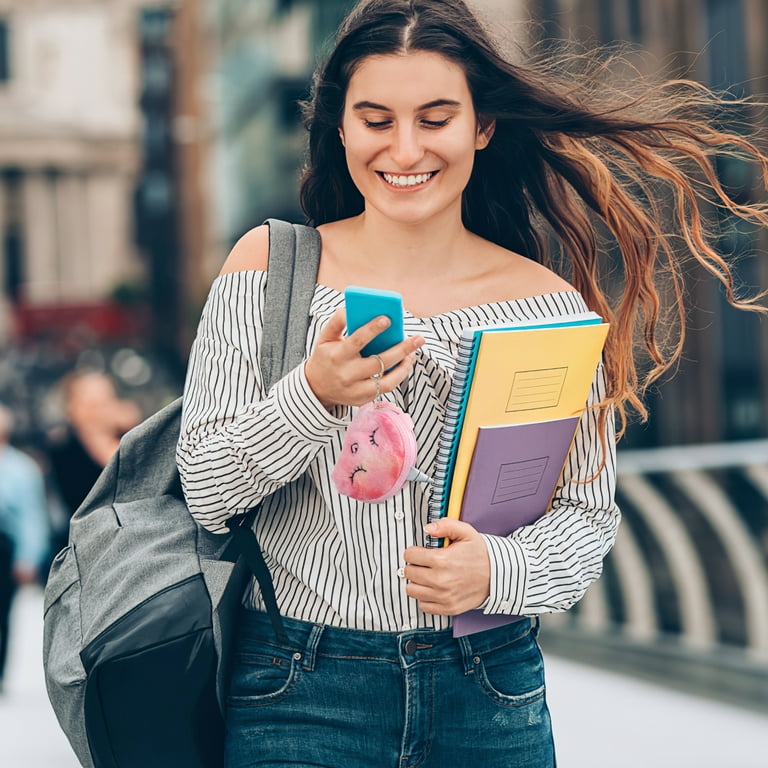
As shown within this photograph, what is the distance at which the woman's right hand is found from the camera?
155cm

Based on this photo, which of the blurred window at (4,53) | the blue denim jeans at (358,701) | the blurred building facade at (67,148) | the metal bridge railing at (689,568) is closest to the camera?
the blue denim jeans at (358,701)

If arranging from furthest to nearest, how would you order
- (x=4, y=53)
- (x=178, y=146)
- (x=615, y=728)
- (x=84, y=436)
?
(x=4, y=53)
(x=178, y=146)
(x=84, y=436)
(x=615, y=728)

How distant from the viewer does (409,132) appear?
68.5 inches

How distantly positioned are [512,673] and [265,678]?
0.33 metres

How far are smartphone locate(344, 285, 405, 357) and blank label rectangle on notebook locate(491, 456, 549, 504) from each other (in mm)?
273

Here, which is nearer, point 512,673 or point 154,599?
point 154,599

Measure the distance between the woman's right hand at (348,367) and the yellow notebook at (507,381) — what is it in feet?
0.32

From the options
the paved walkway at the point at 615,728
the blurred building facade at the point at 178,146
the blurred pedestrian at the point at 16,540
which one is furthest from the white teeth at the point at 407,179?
the blurred building facade at the point at 178,146

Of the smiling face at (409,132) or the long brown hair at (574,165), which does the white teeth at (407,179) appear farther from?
the long brown hair at (574,165)

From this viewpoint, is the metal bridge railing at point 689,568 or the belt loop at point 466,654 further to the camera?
the metal bridge railing at point 689,568

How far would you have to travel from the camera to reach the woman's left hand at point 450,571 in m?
1.67

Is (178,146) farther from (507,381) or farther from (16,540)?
(507,381)

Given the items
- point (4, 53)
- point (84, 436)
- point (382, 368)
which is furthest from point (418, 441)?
point (4, 53)

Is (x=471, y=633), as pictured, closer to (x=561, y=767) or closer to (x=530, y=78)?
(x=530, y=78)
